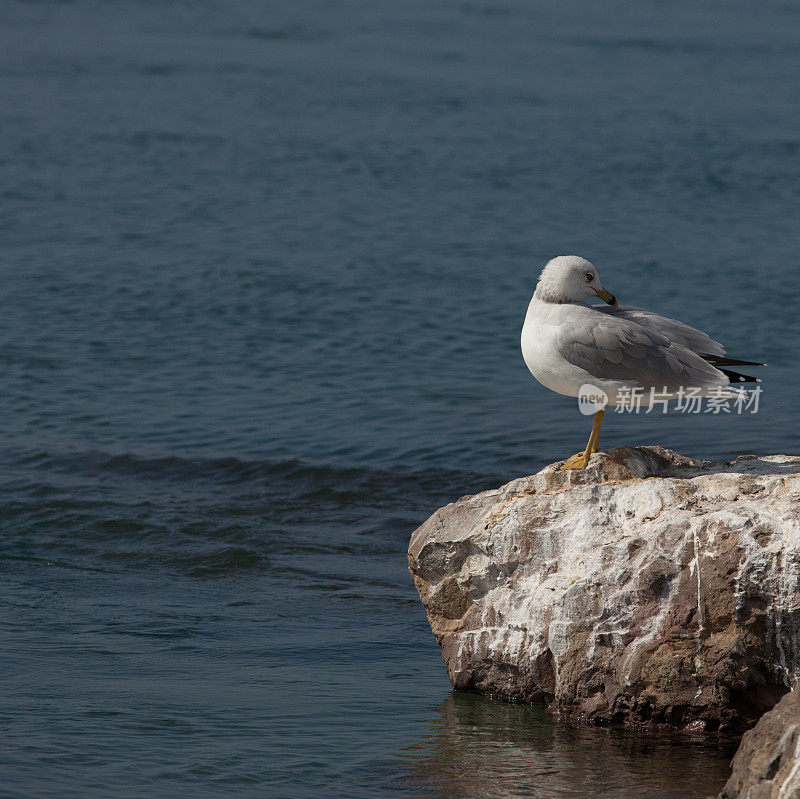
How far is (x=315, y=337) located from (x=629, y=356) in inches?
374

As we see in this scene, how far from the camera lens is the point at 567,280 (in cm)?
636

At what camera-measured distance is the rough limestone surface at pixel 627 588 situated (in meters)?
5.70

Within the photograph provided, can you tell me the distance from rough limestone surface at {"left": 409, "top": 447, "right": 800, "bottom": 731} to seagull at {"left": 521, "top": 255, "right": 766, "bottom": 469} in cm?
42

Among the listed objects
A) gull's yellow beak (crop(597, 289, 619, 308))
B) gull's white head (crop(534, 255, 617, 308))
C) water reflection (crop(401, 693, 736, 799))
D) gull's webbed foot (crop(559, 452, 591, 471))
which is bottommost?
water reflection (crop(401, 693, 736, 799))

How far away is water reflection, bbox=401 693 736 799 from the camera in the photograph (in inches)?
210

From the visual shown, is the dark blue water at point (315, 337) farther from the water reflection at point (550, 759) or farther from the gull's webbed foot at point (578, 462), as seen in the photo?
the gull's webbed foot at point (578, 462)

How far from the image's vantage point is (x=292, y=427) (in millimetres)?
12297

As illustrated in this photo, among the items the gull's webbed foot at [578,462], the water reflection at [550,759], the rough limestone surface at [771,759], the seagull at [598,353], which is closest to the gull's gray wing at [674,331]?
the seagull at [598,353]

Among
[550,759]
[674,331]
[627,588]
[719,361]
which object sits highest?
[674,331]

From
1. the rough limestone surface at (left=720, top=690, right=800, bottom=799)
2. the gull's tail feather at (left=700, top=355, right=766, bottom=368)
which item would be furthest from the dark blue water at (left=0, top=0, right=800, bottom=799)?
the gull's tail feather at (left=700, top=355, right=766, bottom=368)

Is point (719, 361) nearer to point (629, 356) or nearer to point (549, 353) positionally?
point (629, 356)

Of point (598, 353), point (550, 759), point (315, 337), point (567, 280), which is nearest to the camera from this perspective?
point (550, 759)

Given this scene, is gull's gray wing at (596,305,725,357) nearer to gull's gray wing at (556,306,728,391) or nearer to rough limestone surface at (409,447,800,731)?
gull's gray wing at (556,306,728,391)

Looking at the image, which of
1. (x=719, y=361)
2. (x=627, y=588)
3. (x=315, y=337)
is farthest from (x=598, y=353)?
(x=315, y=337)
